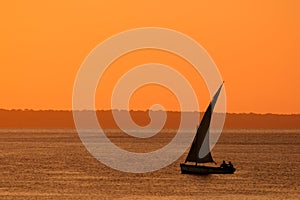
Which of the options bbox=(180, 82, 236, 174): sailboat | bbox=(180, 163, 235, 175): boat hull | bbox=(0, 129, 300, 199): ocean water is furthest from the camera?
bbox=(180, 163, 235, 175): boat hull

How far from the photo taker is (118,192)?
100 metres

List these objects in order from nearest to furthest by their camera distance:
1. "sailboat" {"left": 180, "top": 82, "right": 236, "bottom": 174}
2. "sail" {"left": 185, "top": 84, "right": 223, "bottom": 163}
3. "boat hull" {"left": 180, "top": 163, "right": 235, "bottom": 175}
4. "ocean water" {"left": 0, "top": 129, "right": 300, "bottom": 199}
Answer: "ocean water" {"left": 0, "top": 129, "right": 300, "bottom": 199} → "sail" {"left": 185, "top": 84, "right": 223, "bottom": 163} → "sailboat" {"left": 180, "top": 82, "right": 236, "bottom": 174} → "boat hull" {"left": 180, "top": 163, "right": 235, "bottom": 175}

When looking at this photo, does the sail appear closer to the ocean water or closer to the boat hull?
the boat hull

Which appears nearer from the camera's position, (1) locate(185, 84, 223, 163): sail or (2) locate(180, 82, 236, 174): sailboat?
(1) locate(185, 84, 223, 163): sail

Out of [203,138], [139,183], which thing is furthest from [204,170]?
[139,183]

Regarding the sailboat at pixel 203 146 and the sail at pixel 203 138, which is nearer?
the sail at pixel 203 138

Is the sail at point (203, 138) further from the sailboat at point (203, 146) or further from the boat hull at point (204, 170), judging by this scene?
the boat hull at point (204, 170)

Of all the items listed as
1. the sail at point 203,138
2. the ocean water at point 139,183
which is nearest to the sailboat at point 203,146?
the sail at point 203,138

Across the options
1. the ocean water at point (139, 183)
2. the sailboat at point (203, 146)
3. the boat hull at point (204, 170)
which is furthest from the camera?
the boat hull at point (204, 170)

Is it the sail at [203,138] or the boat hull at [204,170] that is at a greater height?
the sail at [203,138]

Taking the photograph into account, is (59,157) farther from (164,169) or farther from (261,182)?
(261,182)

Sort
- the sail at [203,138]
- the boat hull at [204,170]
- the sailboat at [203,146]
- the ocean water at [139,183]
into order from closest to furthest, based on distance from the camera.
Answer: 1. the ocean water at [139,183]
2. the sail at [203,138]
3. the sailboat at [203,146]
4. the boat hull at [204,170]

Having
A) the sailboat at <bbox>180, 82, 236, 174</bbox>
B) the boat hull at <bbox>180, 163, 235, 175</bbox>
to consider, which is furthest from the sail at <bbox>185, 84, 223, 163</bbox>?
the boat hull at <bbox>180, 163, 235, 175</bbox>

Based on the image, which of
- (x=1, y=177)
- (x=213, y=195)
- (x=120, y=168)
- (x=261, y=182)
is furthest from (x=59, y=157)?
(x=213, y=195)
